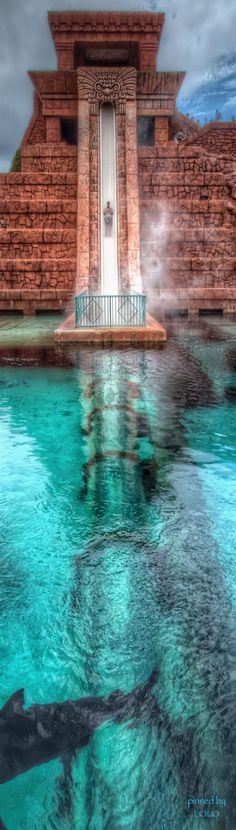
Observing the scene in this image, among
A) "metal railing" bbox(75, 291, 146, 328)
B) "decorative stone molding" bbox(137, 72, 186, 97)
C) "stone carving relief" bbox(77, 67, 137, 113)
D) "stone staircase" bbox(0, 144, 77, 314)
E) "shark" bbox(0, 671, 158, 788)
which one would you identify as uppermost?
"decorative stone molding" bbox(137, 72, 186, 97)

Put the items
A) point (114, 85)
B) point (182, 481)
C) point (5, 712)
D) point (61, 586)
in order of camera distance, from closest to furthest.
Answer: point (5, 712), point (61, 586), point (182, 481), point (114, 85)

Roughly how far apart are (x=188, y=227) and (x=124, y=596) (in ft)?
60.8

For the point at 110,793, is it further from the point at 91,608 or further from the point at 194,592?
the point at 194,592

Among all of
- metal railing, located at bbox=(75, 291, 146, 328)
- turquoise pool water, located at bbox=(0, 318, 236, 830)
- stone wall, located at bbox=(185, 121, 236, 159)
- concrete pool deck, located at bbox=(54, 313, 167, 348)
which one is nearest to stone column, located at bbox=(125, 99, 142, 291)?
metal railing, located at bbox=(75, 291, 146, 328)

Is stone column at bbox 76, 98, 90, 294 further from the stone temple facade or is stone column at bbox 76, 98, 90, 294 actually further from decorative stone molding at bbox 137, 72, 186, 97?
decorative stone molding at bbox 137, 72, 186, 97

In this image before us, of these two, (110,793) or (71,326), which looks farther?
(71,326)

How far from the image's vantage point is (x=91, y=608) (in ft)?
10.2

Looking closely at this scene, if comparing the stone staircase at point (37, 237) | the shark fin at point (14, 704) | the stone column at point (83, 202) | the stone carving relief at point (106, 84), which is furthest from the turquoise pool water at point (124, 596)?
the stone carving relief at point (106, 84)

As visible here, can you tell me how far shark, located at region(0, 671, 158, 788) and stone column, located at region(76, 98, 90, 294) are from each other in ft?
48.2

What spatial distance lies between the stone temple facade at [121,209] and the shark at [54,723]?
50.4 feet

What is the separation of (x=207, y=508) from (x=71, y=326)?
8.60 metres

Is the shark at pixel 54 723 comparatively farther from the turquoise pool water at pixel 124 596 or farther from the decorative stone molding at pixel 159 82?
the decorative stone molding at pixel 159 82

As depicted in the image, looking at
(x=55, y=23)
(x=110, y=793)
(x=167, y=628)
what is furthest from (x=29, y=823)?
(x=55, y=23)

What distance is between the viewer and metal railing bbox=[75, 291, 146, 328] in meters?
12.1
